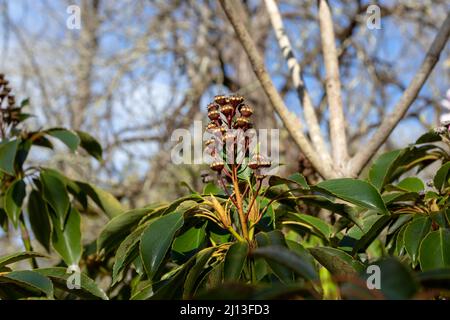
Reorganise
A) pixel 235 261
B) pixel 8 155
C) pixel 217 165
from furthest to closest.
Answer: pixel 8 155 < pixel 217 165 < pixel 235 261

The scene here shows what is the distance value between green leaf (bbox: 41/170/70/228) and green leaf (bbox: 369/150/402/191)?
34.3 inches

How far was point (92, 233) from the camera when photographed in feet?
16.2

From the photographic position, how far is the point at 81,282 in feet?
4.42

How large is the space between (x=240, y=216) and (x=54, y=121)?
15.9ft

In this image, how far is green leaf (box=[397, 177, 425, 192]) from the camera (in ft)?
5.24

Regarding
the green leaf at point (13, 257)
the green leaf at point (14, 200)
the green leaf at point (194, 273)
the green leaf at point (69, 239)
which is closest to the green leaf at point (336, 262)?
the green leaf at point (194, 273)

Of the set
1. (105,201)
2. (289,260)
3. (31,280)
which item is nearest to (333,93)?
(105,201)

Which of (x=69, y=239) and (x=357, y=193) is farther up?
(x=357, y=193)

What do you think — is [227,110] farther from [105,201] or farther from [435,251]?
[105,201]

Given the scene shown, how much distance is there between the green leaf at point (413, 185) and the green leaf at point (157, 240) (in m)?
0.65

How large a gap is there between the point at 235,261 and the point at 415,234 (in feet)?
1.42

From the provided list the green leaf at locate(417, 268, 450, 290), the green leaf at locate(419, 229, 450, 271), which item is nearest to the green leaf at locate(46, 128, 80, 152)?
the green leaf at locate(419, 229, 450, 271)

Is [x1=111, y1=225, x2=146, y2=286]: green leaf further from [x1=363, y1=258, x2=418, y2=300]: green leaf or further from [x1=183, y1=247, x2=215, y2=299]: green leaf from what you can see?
[x1=363, y1=258, x2=418, y2=300]: green leaf

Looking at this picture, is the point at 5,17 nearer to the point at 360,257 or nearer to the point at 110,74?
the point at 110,74
